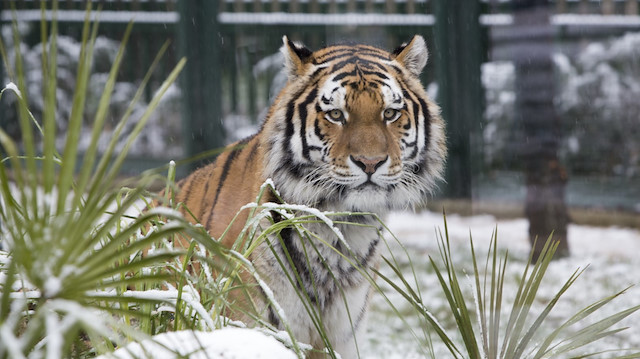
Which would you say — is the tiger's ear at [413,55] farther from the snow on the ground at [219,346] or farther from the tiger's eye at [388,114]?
the snow on the ground at [219,346]

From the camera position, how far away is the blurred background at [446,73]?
20.0 feet

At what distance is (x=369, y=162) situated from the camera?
6.47ft

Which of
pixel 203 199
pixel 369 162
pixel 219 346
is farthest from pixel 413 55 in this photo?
pixel 219 346

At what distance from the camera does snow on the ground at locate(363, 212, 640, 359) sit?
343 cm

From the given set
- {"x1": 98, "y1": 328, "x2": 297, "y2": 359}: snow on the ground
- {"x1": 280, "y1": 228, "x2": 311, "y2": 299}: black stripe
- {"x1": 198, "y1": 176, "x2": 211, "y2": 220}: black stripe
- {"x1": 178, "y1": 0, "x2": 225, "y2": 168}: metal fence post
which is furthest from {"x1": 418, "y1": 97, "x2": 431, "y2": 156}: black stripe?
{"x1": 178, "y1": 0, "x2": 225, "y2": 168}: metal fence post

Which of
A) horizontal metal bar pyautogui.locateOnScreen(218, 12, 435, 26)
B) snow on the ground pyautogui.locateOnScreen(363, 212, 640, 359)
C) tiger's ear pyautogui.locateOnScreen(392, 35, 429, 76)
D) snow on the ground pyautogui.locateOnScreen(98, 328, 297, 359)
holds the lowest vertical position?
snow on the ground pyautogui.locateOnScreen(363, 212, 640, 359)

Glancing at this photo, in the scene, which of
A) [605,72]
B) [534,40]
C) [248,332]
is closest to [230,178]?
[248,332]

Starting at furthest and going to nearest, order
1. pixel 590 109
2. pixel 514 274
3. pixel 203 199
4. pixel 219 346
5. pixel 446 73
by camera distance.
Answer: pixel 590 109
pixel 446 73
pixel 514 274
pixel 203 199
pixel 219 346

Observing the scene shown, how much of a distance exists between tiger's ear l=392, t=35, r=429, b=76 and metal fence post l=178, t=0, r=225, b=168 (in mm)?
3699

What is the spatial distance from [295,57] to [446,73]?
409 centimetres

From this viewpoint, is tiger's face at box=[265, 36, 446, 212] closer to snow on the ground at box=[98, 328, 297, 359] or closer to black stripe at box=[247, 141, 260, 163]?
black stripe at box=[247, 141, 260, 163]

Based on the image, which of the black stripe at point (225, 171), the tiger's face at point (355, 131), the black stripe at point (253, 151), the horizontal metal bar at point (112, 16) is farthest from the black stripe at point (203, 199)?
the horizontal metal bar at point (112, 16)

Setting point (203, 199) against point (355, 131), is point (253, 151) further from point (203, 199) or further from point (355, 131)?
point (355, 131)

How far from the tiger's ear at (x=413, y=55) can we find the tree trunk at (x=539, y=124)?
2938 mm
